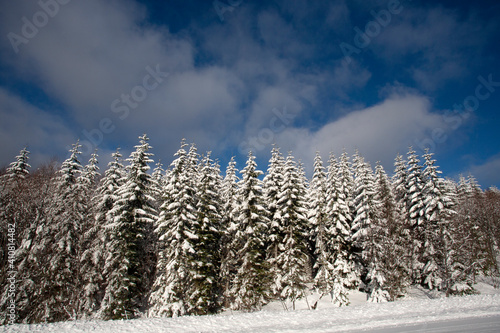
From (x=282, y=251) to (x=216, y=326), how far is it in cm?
1677

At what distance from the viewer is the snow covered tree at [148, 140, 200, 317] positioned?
2223cm

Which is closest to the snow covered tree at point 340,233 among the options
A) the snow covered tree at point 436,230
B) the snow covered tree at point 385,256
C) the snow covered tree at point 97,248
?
the snow covered tree at point 385,256

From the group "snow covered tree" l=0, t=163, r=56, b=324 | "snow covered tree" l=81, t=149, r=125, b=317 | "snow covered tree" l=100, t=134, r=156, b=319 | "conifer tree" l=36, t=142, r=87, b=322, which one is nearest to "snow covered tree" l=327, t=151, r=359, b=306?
"snow covered tree" l=100, t=134, r=156, b=319

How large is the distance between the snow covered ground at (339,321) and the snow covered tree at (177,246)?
868 cm

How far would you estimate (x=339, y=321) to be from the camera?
1393 centimetres

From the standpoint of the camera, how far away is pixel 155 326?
13.0 meters

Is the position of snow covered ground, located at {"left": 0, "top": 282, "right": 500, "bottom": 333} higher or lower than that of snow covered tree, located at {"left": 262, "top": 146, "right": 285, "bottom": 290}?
lower

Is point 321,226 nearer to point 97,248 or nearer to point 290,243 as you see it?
point 290,243

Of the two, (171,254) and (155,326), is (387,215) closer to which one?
(171,254)

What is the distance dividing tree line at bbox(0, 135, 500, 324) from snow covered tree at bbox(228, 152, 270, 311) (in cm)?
12

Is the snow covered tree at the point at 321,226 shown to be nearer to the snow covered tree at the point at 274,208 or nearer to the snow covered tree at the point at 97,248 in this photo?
the snow covered tree at the point at 274,208

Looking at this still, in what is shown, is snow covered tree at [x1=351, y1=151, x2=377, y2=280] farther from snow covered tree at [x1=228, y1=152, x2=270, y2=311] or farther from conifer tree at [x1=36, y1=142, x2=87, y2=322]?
conifer tree at [x1=36, y1=142, x2=87, y2=322]

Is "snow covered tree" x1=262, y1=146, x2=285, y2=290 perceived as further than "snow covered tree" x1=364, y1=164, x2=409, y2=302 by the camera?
Yes

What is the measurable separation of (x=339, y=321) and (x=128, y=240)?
18.2 m
